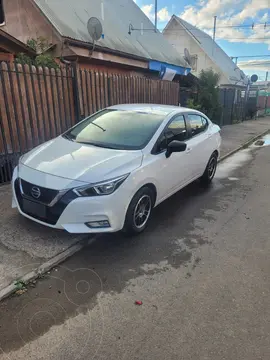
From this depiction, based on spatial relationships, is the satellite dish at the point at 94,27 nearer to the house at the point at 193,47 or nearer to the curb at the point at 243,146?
the curb at the point at 243,146

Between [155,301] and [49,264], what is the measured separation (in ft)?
3.97

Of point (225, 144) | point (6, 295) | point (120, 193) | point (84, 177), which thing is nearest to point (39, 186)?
point (84, 177)

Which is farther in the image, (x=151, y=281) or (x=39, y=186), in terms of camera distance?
(x=39, y=186)

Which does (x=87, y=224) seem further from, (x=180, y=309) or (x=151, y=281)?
(x=180, y=309)

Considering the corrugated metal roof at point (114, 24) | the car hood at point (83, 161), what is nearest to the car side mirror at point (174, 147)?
the car hood at point (83, 161)

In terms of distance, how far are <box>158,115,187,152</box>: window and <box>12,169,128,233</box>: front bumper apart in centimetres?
121

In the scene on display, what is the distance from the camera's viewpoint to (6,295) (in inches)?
99.8

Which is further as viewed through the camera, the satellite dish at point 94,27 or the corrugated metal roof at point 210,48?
the corrugated metal roof at point 210,48

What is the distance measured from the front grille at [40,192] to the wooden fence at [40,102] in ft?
7.14

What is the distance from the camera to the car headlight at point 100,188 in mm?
3043

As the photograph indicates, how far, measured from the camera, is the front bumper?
303 cm

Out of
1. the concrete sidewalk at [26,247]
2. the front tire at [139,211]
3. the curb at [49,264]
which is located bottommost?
the curb at [49,264]

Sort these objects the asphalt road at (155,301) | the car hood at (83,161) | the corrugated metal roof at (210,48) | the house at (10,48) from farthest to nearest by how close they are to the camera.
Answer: the corrugated metal roof at (210,48) → the house at (10,48) → the car hood at (83,161) → the asphalt road at (155,301)

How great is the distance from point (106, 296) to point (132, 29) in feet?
48.1
